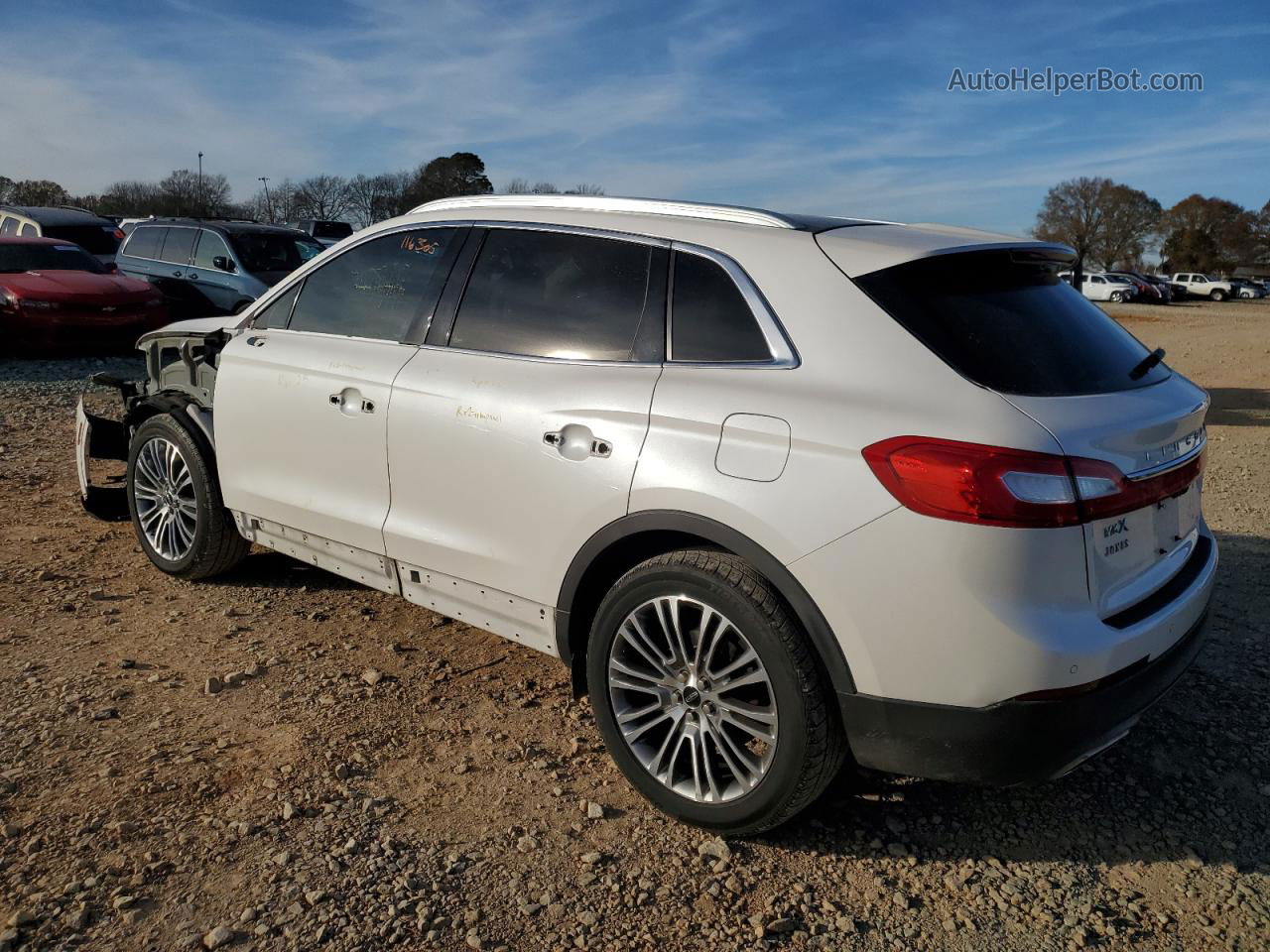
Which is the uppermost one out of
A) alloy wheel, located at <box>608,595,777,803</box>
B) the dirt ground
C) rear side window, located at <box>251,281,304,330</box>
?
rear side window, located at <box>251,281,304,330</box>

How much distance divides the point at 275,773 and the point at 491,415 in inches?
52.9

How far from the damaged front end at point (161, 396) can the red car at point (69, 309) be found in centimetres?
677

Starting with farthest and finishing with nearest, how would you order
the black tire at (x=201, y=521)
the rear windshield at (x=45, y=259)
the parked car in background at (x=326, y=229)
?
the parked car in background at (x=326, y=229) < the rear windshield at (x=45, y=259) < the black tire at (x=201, y=521)

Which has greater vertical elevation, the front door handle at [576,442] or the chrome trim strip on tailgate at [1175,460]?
the chrome trim strip on tailgate at [1175,460]

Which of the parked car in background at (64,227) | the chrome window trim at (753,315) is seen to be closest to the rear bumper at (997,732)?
the chrome window trim at (753,315)

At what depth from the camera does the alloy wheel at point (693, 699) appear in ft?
9.25

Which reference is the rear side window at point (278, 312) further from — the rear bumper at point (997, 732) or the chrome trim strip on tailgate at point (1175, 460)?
the chrome trim strip on tailgate at point (1175, 460)

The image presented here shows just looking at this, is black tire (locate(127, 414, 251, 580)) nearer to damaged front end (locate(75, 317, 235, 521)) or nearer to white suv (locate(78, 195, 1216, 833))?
damaged front end (locate(75, 317, 235, 521))

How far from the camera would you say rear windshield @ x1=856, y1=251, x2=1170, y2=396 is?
104 inches

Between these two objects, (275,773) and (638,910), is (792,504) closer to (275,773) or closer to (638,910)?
(638,910)

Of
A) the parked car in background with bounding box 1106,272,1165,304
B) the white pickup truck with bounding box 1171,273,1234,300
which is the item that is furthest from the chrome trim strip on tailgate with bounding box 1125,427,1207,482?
the white pickup truck with bounding box 1171,273,1234,300

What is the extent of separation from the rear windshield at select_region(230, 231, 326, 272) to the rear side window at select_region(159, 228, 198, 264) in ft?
2.60

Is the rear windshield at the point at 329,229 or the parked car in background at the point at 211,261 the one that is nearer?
the parked car in background at the point at 211,261

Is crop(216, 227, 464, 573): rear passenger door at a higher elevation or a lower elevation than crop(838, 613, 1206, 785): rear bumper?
higher
